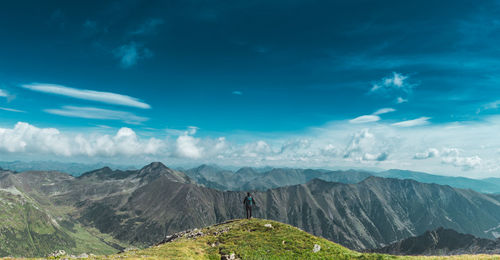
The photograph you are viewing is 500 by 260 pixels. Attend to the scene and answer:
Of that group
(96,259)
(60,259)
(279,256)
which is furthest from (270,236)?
(60,259)

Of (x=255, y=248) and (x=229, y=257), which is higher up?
(x=255, y=248)

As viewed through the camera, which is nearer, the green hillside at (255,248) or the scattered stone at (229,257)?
the green hillside at (255,248)

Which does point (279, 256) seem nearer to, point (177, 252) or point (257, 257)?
point (257, 257)

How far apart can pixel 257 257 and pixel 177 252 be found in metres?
10.8

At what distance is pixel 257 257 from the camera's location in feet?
110

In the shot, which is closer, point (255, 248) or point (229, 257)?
point (229, 257)

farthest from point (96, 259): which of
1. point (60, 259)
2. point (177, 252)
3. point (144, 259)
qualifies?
point (177, 252)

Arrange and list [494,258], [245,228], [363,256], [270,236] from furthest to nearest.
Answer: [245,228] < [270,236] < [363,256] < [494,258]

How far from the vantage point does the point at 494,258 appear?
2472 centimetres

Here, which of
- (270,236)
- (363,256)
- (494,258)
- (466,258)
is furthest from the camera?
(270,236)

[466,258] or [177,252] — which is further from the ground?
[466,258]

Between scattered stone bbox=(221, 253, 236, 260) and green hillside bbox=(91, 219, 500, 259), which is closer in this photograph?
green hillside bbox=(91, 219, 500, 259)

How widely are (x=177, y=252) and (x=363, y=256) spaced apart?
80.4 ft

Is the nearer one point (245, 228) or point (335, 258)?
point (335, 258)
